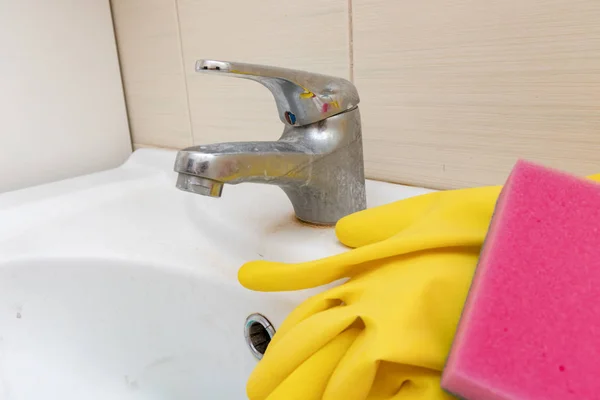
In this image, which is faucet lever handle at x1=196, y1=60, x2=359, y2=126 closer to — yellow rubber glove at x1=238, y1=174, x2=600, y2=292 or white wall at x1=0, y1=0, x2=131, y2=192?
yellow rubber glove at x1=238, y1=174, x2=600, y2=292

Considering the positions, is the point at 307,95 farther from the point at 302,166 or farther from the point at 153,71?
the point at 153,71

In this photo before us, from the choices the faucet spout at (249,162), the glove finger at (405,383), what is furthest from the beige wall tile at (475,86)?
the glove finger at (405,383)

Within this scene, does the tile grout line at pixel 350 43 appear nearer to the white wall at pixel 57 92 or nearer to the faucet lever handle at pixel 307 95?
the faucet lever handle at pixel 307 95

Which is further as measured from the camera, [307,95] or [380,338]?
[307,95]

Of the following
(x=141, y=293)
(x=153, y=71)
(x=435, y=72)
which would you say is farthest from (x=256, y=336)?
(x=153, y=71)

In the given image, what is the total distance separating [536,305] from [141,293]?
1.02ft

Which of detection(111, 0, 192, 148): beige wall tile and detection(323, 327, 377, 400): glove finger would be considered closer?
detection(323, 327, 377, 400): glove finger

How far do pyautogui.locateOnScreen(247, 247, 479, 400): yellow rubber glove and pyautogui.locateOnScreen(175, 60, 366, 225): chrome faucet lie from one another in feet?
0.32

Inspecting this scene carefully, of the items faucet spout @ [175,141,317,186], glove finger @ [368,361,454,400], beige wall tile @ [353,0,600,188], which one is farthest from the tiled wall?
glove finger @ [368,361,454,400]

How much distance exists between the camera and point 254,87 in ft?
1.61

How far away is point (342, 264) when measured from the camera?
0.77ft

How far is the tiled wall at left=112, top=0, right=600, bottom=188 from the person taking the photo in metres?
0.30

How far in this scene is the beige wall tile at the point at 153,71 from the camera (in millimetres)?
566

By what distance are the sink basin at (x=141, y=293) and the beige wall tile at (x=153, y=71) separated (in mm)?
173
